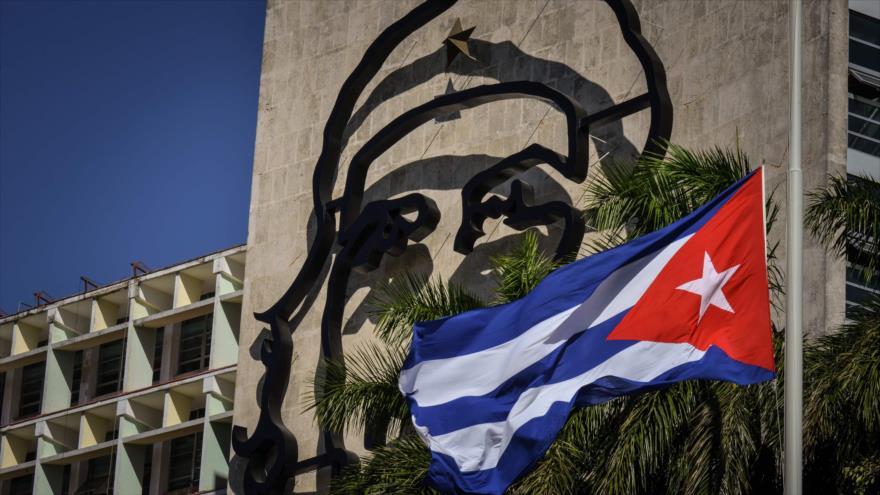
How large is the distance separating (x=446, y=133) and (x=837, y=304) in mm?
9873

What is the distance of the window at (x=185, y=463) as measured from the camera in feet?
A: 149

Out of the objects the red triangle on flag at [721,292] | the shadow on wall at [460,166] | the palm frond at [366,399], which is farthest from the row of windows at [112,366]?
the red triangle on flag at [721,292]

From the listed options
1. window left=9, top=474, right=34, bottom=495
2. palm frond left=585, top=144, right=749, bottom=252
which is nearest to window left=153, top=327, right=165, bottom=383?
window left=9, top=474, right=34, bottom=495

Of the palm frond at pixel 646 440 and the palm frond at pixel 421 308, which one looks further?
the palm frond at pixel 421 308

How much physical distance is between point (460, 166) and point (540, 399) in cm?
1195

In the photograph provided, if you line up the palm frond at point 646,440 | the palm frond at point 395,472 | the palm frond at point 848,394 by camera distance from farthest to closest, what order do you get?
the palm frond at point 395,472 → the palm frond at point 646,440 → the palm frond at point 848,394

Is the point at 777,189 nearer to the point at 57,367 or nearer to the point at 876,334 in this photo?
the point at 876,334

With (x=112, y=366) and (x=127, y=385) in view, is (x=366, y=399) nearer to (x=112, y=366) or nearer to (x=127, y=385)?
(x=127, y=385)

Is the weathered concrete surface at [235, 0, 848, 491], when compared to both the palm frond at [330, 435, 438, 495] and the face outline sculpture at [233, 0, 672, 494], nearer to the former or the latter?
the face outline sculpture at [233, 0, 672, 494]

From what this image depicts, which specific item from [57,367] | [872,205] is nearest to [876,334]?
[872,205]

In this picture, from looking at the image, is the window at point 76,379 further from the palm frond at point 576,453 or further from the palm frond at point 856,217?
the palm frond at point 856,217

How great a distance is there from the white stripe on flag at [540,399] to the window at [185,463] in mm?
21056

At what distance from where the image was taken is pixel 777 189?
29000 millimetres

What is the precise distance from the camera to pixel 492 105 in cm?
3494
